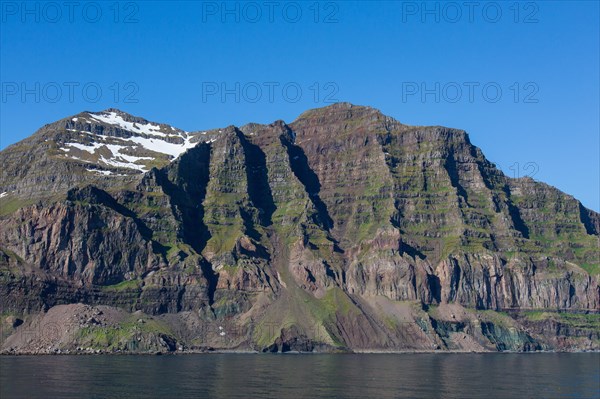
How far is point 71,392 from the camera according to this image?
157m

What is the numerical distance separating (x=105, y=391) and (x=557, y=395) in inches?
3745

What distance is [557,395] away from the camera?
557 ft

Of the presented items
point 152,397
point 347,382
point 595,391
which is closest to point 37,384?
point 152,397

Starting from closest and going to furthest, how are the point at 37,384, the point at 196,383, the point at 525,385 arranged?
the point at 37,384 → the point at 196,383 → the point at 525,385

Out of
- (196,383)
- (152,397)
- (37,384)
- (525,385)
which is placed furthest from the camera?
(525,385)

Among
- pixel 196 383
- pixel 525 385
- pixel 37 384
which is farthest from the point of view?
pixel 525 385

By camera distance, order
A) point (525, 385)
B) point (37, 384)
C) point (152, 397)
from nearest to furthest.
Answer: point (152, 397)
point (37, 384)
point (525, 385)

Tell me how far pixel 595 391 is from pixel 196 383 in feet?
295

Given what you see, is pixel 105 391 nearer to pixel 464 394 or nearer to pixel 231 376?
pixel 231 376

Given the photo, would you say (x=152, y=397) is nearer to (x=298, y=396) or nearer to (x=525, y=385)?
(x=298, y=396)

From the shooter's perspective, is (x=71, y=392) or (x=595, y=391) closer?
(x=71, y=392)

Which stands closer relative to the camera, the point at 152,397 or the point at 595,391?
the point at 152,397

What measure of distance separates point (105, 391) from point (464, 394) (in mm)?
74887

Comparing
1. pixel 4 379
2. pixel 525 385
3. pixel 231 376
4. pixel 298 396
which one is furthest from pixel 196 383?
pixel 525 385
